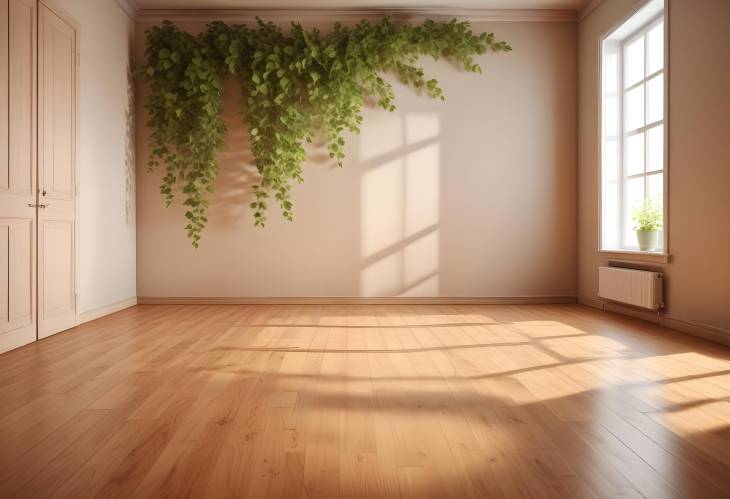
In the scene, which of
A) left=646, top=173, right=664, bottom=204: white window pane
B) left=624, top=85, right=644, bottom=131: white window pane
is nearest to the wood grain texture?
left=646, top=173, right=664, bottom=204: white window pane

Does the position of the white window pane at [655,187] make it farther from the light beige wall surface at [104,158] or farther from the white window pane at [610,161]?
the light beige wall surface at [104,158]

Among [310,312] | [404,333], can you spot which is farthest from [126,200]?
[404,333]

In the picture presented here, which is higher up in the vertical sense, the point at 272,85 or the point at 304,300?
the point at 272,85

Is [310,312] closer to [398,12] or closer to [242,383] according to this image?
[242,383]

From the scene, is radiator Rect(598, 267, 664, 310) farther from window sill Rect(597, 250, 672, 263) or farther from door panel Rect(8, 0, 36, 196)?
→ door panel Rect(8, 0, 36, 196)

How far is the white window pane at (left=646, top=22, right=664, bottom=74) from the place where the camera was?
13.9ft

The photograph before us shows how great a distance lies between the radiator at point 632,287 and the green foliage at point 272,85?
7.51ft

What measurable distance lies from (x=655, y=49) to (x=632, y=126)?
634mm

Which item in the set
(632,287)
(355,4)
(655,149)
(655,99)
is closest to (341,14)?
(355,4)

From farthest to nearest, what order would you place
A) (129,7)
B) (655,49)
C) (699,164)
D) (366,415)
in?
(129,7) < (655,49) < (699,164) < (366,415)

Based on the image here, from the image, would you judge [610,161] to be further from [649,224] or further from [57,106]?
[57,106]

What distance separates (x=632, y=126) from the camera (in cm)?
466

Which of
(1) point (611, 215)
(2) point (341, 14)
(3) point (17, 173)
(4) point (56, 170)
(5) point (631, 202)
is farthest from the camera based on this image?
(2) point (341, 14)

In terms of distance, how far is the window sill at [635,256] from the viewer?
13.1 feet
